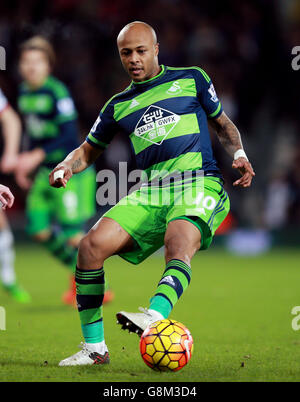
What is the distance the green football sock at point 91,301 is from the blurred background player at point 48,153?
3.09m

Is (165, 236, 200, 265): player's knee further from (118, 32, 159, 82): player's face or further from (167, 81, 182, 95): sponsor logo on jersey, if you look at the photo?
(118, 32, 159, 82): player's face

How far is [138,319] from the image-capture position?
3.79 meters

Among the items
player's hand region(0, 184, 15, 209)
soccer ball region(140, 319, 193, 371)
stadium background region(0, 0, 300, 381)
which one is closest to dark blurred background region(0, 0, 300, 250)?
stadium background region(0, 0, 300, 381)

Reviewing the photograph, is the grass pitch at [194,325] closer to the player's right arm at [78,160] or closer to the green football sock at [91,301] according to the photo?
the green football sock at [91,301]

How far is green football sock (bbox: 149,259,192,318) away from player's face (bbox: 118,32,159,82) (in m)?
1.26

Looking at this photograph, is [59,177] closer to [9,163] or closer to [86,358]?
[86,358]

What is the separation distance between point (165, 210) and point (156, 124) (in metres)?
0.54

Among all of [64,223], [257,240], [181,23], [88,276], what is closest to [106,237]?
[88,276]

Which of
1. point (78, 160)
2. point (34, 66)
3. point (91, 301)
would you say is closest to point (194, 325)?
point (91, 301)

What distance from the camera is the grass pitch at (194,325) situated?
4.10 meters

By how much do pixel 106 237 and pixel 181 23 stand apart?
11665mm

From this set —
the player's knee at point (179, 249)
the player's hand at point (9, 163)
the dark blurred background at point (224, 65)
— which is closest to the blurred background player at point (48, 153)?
the player's hand at point (9, 163)

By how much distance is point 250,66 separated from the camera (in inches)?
585

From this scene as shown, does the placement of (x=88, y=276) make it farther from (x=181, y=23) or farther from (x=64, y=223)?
(x=181, y=23)
